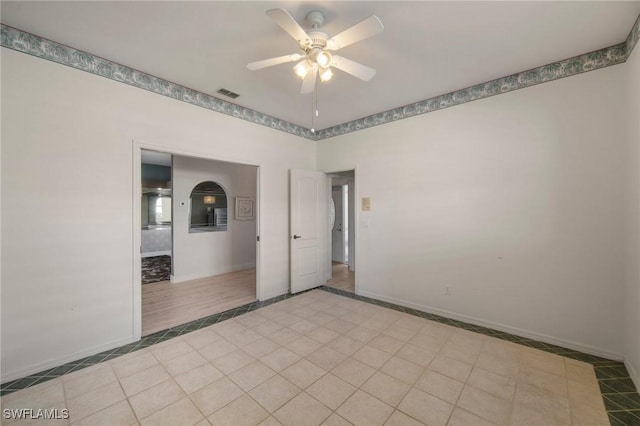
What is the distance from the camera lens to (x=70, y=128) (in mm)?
2285

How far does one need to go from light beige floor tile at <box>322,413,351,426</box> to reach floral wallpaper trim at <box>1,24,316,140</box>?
138 inches

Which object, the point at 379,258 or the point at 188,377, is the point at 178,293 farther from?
the point at 379,258

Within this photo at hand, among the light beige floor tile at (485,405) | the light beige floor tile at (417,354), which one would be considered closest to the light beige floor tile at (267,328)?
the light beige floor tile at (417,354)

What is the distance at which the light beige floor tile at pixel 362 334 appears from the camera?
2693 mm

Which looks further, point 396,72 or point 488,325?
point 488,325

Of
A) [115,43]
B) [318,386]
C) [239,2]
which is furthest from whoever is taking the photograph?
[115,43]

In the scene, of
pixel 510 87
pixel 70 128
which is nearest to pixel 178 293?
pixel 70 128

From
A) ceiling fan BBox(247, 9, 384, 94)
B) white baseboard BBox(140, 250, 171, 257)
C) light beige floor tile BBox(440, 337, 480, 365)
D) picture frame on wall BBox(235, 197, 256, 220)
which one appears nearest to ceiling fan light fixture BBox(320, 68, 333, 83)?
ceiling fan BBox(247, 9, 384, 94)

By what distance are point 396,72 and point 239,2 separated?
168cm

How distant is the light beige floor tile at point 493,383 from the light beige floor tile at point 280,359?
1.50 metres

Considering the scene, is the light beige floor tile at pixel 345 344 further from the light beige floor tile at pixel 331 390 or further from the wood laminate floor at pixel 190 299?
the wood laminate floor at pixel 190 299

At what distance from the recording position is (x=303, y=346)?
253cm

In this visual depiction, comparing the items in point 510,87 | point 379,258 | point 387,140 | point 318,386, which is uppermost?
point 510,87

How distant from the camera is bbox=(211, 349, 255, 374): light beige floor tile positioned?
2184 mm
